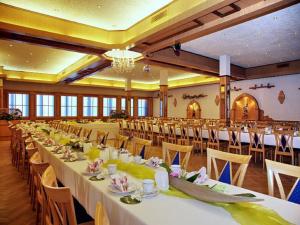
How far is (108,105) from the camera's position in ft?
61.7

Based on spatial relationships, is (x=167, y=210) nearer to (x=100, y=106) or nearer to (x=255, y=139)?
(x=255, y=139)

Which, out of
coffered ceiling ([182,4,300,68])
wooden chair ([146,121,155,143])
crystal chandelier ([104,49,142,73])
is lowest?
wooden chair ([146,121,155,143])

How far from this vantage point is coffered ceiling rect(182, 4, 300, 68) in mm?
6006

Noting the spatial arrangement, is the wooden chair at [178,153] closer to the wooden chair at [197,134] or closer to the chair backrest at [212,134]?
the chair backrest at [212,134]

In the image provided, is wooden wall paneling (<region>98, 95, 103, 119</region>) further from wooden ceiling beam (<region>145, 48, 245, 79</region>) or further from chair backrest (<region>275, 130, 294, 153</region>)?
chair backrest (<region>275, 130, 294, 153</region>)

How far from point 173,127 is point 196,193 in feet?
22.1

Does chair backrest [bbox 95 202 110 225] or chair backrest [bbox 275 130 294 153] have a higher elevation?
chair backrest [bbox 95 202 110 225]

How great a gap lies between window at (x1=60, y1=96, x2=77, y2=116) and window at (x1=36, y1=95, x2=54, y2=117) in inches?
25.2

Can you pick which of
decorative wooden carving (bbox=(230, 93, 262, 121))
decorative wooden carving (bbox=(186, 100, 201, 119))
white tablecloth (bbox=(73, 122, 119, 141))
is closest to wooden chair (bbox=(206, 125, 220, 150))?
white tablecloth (bbox=(73, 122, 119, 141))

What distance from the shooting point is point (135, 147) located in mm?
3686

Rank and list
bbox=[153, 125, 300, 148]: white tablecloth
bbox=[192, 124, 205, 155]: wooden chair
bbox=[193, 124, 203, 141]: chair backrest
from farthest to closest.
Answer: bbox=[193, 124, 203, 141]: chair backrest → bbox=[192, 124, 205, 155]: wooden chair → bbox=[153, 125, 300, 148]: white tablecloth

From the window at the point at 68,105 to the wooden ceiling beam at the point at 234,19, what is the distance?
38.9ft

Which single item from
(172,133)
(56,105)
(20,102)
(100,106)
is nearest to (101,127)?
(172,133)

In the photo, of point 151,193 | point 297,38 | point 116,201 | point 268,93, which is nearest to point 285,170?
point 151,193
